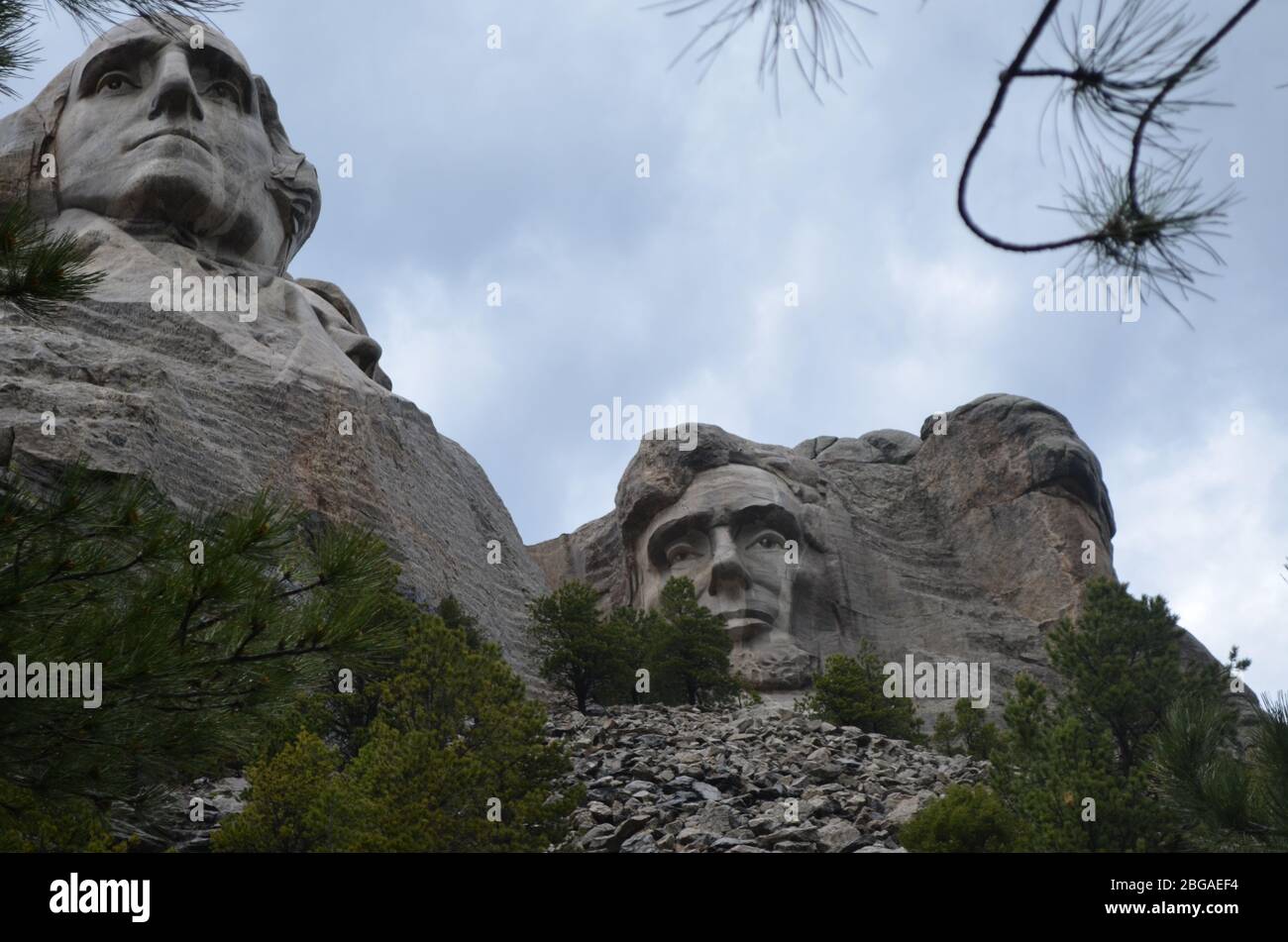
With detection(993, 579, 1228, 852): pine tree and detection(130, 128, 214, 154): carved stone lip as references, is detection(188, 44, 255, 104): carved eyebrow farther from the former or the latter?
detection(993, 579, 1228, 852): pine tree

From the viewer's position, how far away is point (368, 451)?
20922mm

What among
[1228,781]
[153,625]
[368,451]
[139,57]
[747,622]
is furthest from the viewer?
[747,622]

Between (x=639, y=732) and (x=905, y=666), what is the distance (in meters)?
10.5

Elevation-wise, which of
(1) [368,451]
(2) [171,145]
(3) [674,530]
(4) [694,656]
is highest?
(2) [171,145]

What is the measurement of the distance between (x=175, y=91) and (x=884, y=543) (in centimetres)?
1647

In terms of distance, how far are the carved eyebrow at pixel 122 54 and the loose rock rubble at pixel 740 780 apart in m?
11.2

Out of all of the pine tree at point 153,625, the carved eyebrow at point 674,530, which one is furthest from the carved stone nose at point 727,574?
the pine tree at point 153,625

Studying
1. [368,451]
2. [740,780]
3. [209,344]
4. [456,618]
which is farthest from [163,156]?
[740,780]

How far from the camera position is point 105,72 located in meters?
24.0

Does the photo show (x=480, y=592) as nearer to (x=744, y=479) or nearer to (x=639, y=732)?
(x=639, y=732)

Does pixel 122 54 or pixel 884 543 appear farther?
pixel 884 543

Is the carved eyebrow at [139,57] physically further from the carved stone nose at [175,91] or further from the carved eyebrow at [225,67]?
the carved stone nose at [175,91]

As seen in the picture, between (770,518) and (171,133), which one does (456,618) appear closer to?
(171,133)
